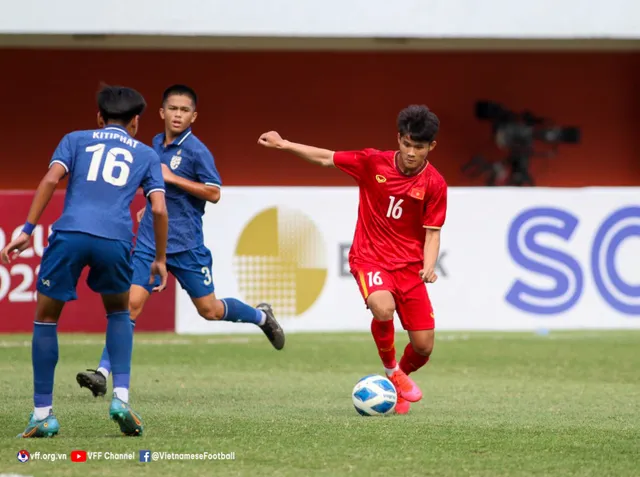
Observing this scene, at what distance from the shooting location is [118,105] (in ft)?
21.2

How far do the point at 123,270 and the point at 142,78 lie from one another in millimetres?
14112

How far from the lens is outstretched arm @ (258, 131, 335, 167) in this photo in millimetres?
7871

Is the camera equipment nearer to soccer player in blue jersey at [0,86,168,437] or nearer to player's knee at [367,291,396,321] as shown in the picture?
player's knee at [367,291,396,321]

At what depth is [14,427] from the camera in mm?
6738

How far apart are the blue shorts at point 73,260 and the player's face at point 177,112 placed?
106 inches

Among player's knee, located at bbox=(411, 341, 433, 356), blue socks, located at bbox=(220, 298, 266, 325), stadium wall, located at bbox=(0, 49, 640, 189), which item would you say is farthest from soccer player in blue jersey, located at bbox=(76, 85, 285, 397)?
stadium wall, located at bbox=(0, 49, 640, 189)

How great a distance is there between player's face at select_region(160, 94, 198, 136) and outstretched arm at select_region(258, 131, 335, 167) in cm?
105

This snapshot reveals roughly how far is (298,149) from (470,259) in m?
6.62

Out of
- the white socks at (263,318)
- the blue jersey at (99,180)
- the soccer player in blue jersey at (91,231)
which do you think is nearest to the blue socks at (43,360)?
the soccer player in blue jersey at (91,231)

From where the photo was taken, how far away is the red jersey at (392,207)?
7957 millimetres

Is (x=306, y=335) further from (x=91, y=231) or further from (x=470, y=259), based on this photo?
(x=91, y=231)

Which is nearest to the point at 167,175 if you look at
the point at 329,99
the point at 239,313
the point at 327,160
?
the point at 327,160

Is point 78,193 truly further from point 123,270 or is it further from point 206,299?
point 206,299

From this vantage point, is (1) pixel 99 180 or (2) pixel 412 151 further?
(2) pixel 412 151
